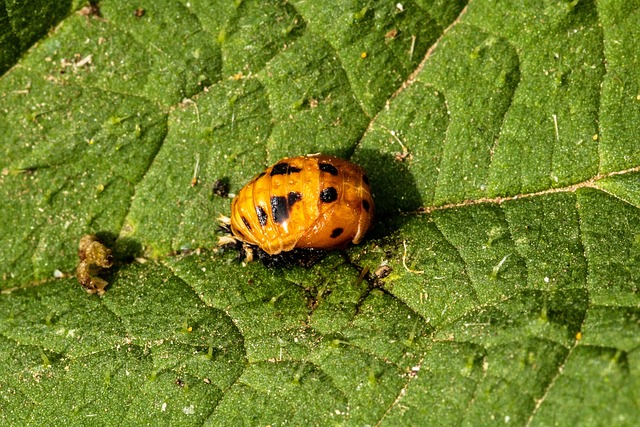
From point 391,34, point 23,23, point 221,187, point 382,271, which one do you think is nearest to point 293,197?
point 382,271

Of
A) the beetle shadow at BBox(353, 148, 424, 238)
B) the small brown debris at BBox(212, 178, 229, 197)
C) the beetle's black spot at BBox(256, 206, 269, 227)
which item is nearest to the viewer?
the beetle's black spot at BBox(256, 206, 269, 227)

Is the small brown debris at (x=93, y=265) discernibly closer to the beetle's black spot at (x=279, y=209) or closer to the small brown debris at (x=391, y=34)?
the beetle's black spot at (x=279, y=209)

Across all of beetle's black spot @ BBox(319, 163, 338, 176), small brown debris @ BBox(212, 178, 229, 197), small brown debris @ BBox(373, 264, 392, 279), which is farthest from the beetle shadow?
small brown debris @ BBox(212, 178, 229, 197)

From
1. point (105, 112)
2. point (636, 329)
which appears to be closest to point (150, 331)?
point (105, 112)

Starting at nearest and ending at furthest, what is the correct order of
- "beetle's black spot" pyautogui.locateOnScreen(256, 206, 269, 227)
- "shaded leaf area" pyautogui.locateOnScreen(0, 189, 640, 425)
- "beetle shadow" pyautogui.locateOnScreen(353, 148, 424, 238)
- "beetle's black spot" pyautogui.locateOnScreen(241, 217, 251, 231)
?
"shaded leaf area" pyautogui.locateOnScreen(0, 189, 640, 425) → "beetle's black spot" pyautogui.locateOnScreen(256, 206, 269, 227) → "beetle's black spot" pyautogui.locateOnScreen(241, 217, 251, 231) → "beetle shadow" pyautogui.locateOnScreen(353, 148, 424, 238)

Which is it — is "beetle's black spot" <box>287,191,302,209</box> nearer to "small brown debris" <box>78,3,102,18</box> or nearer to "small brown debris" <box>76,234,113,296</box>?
"small brown debris" <box>76,234,113,296</box>

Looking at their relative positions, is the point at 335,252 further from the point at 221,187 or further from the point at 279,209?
the point at 221,187

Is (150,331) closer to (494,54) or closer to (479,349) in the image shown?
(479,349)
